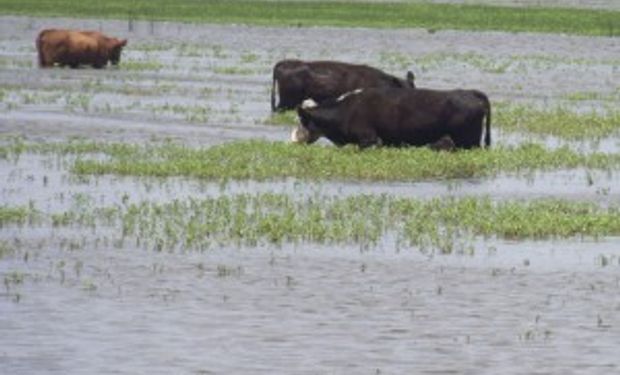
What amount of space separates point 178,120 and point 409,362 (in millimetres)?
17812

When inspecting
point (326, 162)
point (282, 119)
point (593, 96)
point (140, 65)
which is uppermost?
point (326, 162)

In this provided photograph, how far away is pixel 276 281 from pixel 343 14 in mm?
60039

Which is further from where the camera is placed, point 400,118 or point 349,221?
point 400,118

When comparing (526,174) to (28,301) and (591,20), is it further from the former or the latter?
(591,20)

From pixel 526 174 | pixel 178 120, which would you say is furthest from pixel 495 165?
pixel 178 120

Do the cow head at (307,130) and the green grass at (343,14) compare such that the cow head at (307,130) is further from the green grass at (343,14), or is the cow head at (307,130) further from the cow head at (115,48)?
the green grass at (343,14)

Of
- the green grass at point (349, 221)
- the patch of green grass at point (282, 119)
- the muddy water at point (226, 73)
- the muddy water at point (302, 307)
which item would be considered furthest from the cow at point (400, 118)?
the muddy water at point (302, 307)

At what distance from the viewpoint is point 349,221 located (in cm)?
1906

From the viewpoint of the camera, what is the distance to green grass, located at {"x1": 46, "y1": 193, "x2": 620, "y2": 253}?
18.0 m

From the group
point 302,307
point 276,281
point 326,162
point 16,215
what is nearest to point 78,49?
point 326,162

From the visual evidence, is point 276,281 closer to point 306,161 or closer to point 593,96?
point 306,161

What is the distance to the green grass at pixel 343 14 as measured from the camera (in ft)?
224

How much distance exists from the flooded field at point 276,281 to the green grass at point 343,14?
3899 cm

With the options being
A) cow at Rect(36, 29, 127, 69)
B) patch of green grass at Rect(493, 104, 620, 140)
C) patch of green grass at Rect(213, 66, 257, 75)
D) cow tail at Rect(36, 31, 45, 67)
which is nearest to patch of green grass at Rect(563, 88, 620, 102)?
patch of green grass at Rect(493, 104, 620, 140)
